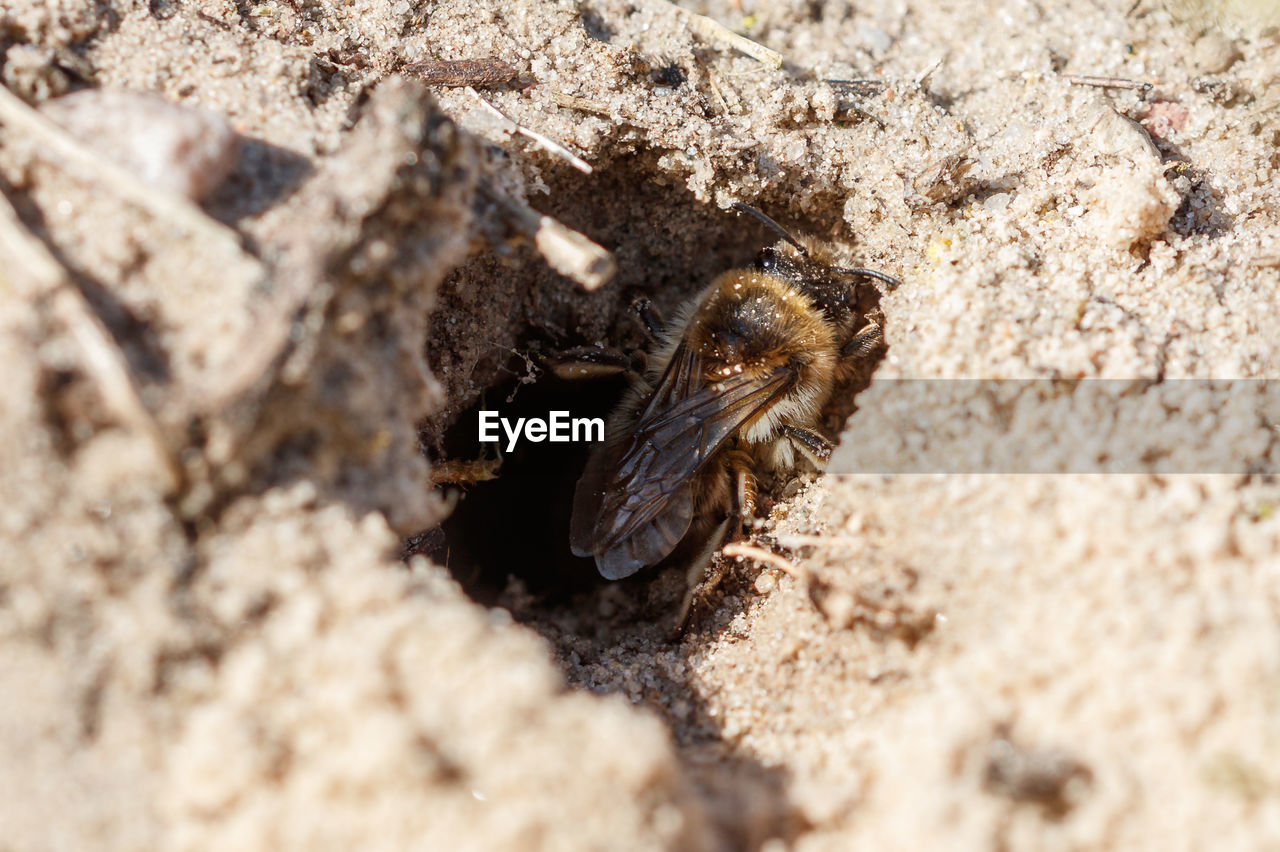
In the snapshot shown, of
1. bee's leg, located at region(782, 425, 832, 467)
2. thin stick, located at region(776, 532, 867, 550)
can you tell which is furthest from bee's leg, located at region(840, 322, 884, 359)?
thin stick, located at region(776, 532, 867, 550)

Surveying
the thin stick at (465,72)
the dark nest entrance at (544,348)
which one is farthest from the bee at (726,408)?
the thin stick at (465,72)

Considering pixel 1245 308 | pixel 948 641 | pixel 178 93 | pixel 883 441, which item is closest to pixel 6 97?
pixel 178 93

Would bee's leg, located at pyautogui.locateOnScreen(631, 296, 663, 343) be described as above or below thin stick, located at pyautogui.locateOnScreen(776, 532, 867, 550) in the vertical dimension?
below

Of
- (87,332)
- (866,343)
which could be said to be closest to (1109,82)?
(866,343)

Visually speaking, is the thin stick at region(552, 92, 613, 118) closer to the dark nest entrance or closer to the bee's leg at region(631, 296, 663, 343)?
the dark nest entrance

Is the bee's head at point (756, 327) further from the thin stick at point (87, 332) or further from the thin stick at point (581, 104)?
the thin stick at point (87, 332)

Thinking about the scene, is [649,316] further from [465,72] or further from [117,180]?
[117,180]

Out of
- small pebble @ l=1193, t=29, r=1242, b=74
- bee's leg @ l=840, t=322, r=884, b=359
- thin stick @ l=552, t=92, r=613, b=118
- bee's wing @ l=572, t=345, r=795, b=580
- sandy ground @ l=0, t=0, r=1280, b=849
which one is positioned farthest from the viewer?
bee's wing @ l=572, t=345, r=795, b=580
